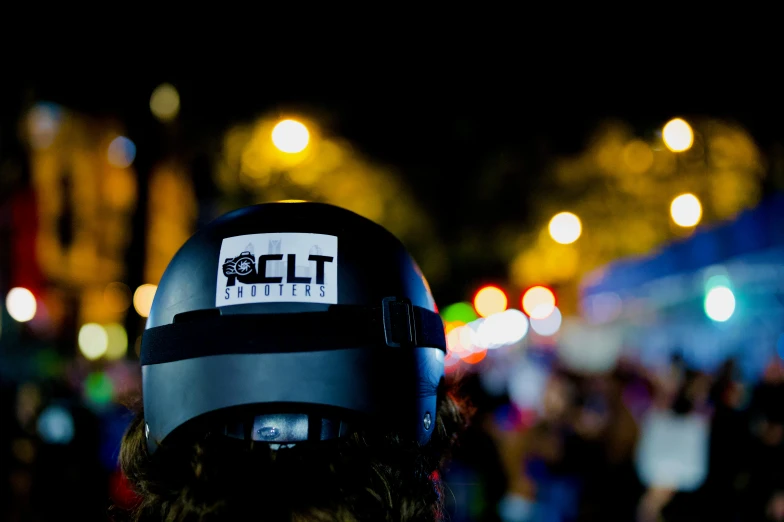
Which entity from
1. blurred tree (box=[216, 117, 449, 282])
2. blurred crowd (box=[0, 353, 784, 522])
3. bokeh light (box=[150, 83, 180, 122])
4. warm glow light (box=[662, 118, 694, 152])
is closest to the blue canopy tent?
blurred crowd (box=[0, 353, 784, 522])

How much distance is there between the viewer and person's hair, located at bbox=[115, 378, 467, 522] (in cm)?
154

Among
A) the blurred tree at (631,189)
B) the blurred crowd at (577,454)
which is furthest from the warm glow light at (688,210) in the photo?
the blurred crowd at (577,454)

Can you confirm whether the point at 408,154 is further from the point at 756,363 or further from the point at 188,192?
the point at 188,192

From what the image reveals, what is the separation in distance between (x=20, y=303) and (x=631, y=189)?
21.1 metres

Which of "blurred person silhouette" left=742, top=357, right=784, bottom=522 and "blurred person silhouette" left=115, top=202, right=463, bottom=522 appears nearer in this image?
"blurred person silhouette" left=115, top=202, right=463, bottom=522

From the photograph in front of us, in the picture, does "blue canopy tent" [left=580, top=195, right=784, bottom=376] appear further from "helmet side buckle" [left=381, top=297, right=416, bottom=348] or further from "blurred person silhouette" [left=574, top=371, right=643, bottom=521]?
"helmet side buckle" [left=381, top=297, right=416, bottom=348]

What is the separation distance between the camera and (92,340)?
114ft

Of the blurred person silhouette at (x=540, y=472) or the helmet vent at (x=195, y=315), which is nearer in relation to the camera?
the helmet vent at (x=195, y=315)

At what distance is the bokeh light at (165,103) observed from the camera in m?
19.5

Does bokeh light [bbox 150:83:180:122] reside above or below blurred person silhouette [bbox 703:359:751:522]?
above

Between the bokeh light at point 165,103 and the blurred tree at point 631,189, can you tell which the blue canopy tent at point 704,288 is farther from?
the bokeh light at point 165,103

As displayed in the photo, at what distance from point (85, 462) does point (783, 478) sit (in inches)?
318

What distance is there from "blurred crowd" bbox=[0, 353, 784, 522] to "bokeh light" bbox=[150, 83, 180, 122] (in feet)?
33.6

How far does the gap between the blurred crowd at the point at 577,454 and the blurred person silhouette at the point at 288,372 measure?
6.46 meters
